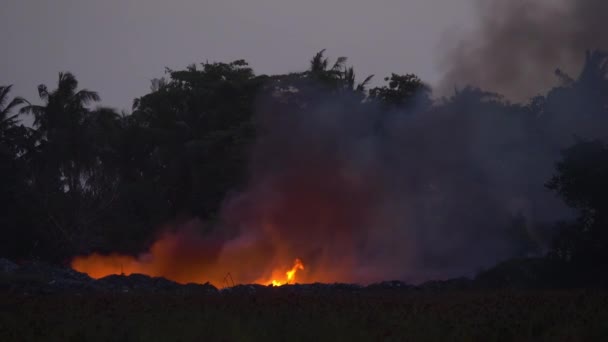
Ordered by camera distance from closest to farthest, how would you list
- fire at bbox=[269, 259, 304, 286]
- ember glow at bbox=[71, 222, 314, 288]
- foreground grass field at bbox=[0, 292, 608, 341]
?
foreground grass field at bbox=[0, 292, 608, 341]
fire at bbox=[269, 259, 304, 286]
ember glow at bbox=[71, 222, 314, 288]

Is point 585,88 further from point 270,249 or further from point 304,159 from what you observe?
point 270,249

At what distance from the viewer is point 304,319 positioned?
15375 mm

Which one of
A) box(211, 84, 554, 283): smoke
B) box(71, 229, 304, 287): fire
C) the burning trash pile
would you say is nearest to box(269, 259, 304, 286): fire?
box(71, 229, 304, 287): fire

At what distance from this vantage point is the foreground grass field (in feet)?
44.4

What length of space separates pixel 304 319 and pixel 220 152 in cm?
3018

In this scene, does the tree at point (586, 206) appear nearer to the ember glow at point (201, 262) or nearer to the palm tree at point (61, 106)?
the ember glow at point (201, 262)

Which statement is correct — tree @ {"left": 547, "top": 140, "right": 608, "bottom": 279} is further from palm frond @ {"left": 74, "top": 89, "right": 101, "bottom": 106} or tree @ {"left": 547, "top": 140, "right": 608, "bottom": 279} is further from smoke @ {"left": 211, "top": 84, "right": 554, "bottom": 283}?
palm frond @ {"left": 74, "top": 89, "right": 101, "bottom": 106}

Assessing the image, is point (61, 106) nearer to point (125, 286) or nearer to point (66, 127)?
point (66, 127)

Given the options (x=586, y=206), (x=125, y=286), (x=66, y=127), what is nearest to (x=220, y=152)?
(x=66, y=127)

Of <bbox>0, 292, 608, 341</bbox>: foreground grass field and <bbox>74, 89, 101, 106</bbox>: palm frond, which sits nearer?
<bbox>0, 292, 608, 341</bbox>: foreground grass field

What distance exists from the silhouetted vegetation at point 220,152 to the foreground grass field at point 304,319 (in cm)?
935

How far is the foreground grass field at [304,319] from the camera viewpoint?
13.5 m

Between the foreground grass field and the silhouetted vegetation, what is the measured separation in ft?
30.7

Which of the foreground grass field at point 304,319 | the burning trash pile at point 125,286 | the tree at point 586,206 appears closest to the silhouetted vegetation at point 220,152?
the tree at point 586,206
